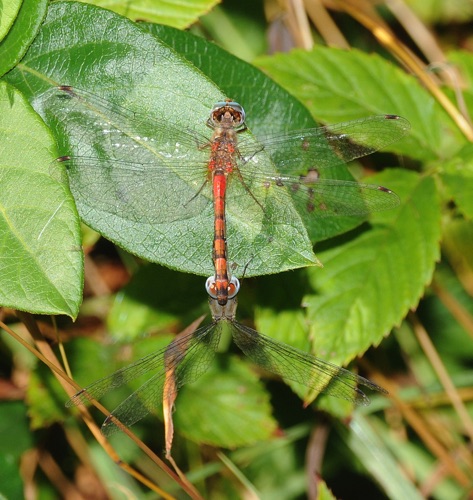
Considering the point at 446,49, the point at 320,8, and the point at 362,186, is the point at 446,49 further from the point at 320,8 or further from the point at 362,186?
the point at 362,186

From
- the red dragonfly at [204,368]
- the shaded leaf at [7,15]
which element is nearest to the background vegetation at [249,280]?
the shaded leaf at [7,15]

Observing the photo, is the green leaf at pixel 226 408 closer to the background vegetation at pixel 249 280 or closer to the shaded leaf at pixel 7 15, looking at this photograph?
the background vegetation at pixel 249 280

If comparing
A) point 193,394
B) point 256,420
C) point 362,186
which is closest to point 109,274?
point 193,394

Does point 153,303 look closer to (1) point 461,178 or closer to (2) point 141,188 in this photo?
(2) point 141,188

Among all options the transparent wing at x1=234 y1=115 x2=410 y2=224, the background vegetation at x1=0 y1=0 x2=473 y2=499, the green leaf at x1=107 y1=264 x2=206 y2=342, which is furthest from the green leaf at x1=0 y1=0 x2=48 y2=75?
the green leaf at x1=107 y1=264 x2=206 y2=342

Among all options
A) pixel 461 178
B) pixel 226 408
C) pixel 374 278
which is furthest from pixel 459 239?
pixel 226 408

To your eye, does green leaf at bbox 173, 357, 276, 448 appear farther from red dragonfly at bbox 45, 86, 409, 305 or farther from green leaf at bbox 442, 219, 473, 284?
green leaf at bbox 442, 219, 473, 284

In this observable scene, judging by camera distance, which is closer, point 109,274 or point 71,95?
point 71,95
